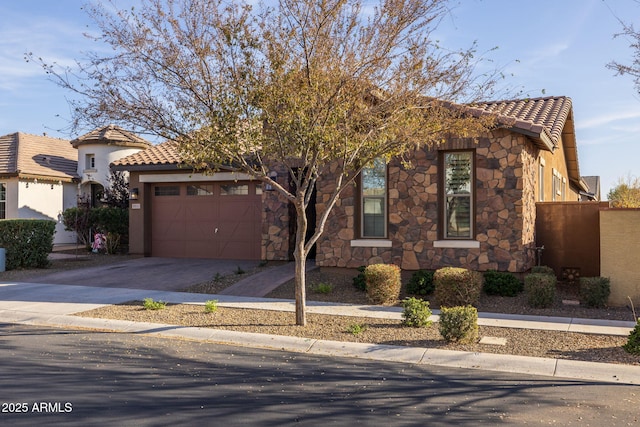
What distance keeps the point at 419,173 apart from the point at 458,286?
3.19 metres

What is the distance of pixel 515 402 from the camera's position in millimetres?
5777

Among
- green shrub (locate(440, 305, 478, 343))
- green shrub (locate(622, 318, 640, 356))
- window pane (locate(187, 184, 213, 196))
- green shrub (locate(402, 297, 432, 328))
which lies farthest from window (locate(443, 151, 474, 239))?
window pane (locate(187, 184, 213, 196))

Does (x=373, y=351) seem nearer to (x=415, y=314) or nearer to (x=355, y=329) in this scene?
(x=355, y=329)

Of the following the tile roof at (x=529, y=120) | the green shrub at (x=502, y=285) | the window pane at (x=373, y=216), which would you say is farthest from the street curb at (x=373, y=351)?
the window pane at (x=373, y=216)

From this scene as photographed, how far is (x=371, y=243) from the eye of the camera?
13453 mm

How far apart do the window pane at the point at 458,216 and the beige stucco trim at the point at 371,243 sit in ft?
4.79

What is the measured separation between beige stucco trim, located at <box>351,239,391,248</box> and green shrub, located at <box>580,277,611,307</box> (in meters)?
4.31

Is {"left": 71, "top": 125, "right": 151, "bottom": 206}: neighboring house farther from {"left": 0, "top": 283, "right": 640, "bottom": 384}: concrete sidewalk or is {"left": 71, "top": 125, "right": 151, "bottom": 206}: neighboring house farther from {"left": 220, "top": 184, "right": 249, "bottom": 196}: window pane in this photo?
{"left": 0, "top": 283, "right": 640, "bottom": 384}: concrete sidewalk

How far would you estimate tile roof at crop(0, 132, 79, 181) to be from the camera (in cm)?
2388

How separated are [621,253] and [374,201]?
5.40 metres

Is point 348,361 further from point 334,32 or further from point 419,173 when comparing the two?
point 419,173

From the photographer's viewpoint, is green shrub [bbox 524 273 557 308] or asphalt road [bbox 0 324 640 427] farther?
green shrub [bbox 524 273 557 308]

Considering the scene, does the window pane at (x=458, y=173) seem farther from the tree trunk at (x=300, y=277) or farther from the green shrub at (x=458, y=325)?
the green shrub at (x=458, y=325)

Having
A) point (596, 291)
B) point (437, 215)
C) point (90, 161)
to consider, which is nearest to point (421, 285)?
point (437, 215)
